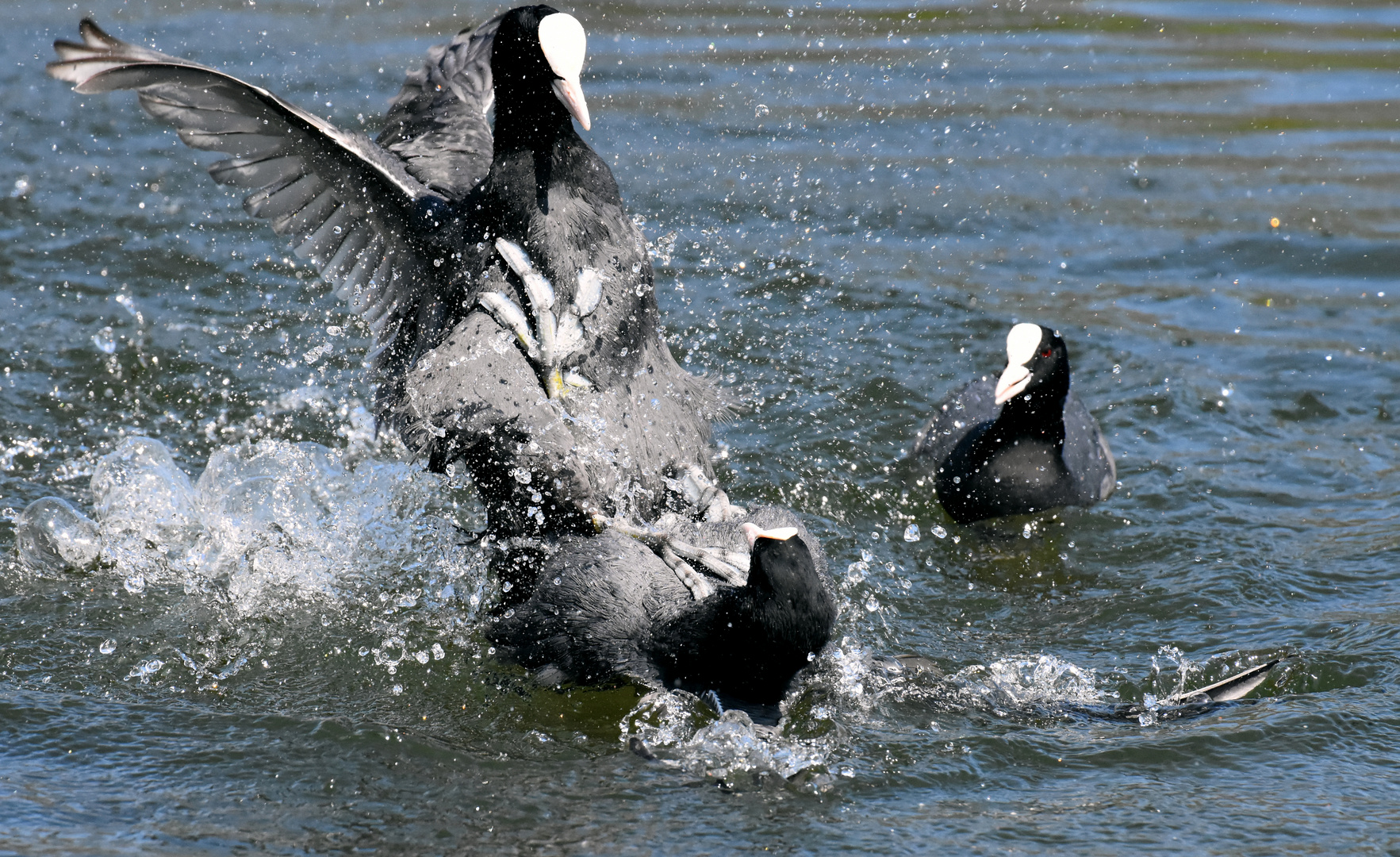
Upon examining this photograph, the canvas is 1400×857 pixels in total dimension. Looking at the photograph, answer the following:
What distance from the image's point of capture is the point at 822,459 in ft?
14.4

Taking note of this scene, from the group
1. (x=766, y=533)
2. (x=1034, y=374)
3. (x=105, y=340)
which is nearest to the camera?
(x=766, y=533)

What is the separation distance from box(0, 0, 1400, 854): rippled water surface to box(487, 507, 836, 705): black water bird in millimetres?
107

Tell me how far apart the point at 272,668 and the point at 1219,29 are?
7.18 meters


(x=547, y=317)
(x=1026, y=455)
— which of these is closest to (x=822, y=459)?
(x=1026, y=455)

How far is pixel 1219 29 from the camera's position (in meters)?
8.27

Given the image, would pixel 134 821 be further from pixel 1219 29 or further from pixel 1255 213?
pixel 1219 29

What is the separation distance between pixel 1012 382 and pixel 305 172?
2107 millimetres

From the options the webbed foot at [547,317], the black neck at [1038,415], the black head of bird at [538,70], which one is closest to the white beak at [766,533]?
the webbed foot at [547,317]

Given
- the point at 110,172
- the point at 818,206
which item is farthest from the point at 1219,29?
the point at 110,172

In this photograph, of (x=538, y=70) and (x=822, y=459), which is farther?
(x=822, y=459)

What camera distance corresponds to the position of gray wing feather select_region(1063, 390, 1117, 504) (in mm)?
4238

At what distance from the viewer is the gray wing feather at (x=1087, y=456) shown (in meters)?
4.24

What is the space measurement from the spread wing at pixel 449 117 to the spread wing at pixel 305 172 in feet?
0.57

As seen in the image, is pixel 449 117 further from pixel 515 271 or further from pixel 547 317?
pixel 547 317
